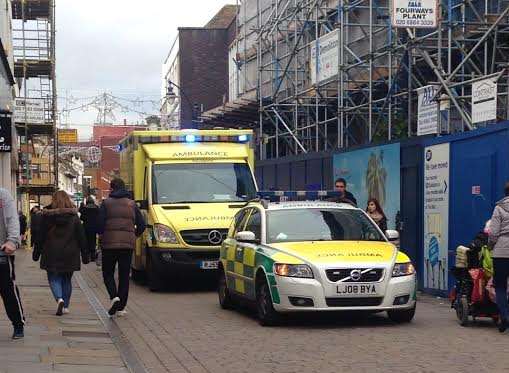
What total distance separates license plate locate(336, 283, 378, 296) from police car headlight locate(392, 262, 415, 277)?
390 mm

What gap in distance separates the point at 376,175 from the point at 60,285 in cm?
731

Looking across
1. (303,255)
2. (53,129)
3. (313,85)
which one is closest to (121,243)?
(303,255)

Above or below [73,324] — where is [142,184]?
above

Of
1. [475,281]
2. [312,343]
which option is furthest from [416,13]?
[312,343]

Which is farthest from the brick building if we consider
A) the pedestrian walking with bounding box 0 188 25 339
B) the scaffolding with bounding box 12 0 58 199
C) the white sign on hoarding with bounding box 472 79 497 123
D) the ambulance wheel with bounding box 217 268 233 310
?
the pedestrian walking with bounding box 0 188 25 339

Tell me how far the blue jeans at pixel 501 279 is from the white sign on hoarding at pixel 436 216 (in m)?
4.04

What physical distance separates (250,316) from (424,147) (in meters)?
4.66

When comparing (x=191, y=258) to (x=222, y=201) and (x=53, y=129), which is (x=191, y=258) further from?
(x=53, y=129)

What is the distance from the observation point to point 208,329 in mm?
11227

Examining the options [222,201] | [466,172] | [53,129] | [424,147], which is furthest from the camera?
[53,129]

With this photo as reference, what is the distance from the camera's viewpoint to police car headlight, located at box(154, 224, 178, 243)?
15.6 meters

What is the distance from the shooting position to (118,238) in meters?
12.1

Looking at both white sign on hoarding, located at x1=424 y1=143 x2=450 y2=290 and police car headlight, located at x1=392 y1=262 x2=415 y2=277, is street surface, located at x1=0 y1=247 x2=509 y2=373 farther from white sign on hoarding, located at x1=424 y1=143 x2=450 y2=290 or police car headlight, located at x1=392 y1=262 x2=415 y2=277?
white sign on hoarding, located at x1=424 y1=143 x2=450 y2=290

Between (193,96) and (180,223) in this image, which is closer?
(180,223)
